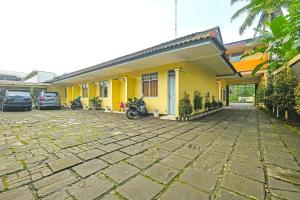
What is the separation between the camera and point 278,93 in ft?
19.6

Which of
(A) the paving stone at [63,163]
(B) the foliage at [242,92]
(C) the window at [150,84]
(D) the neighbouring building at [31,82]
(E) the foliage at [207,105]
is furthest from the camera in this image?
(B) the foliage at [242,92]

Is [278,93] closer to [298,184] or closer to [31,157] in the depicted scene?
[298,184]

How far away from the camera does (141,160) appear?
7.70ft

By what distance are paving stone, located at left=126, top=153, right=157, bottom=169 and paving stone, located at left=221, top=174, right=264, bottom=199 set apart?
3.42ft

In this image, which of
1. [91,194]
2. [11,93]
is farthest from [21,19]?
[91,194]

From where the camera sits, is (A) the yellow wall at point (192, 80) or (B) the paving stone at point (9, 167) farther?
(A) the yellow wall at point (192, 80)

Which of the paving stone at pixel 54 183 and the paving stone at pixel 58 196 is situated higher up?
the paving stone at pixel 58 196

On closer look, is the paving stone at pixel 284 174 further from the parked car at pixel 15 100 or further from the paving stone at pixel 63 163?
the parked car at pixel 15 100

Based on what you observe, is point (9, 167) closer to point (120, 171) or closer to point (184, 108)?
Result: point (120, 171)

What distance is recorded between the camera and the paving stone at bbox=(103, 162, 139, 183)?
6.01 ft

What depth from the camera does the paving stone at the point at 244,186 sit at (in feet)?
4.94

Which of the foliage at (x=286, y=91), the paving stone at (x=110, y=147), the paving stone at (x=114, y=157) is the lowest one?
the paving stone at (x=110, y=147)

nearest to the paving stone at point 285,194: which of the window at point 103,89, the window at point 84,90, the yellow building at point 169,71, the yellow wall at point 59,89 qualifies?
the yellow building at point 169,71

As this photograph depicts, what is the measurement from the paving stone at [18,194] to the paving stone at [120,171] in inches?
31.5
